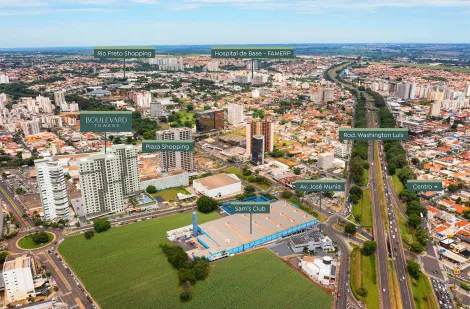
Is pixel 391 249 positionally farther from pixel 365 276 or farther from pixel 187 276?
pixel 187 276

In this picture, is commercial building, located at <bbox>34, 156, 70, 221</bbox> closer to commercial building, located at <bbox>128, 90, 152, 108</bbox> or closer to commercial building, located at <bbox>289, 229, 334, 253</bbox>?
commercial building, located at <bbox>289, 229, 334, 253</bbox>

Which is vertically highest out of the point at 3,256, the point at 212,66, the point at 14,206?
the point at 212,66

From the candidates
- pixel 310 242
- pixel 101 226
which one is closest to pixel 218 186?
pixel 101 226

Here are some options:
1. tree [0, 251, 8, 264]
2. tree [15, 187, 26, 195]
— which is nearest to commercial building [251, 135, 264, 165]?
tree [15, 187, 26, 195]

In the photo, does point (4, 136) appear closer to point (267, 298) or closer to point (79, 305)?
point (79, 305)

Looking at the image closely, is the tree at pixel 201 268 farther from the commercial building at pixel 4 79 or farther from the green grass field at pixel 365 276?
the commercial building at pixel 4 79
